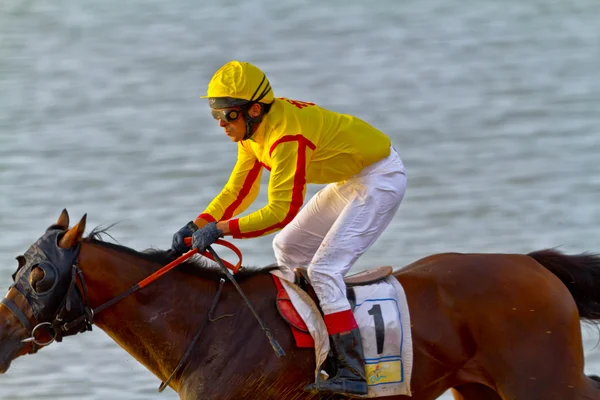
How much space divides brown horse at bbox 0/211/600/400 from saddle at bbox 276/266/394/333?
5 cm

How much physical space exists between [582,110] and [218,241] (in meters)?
6.81

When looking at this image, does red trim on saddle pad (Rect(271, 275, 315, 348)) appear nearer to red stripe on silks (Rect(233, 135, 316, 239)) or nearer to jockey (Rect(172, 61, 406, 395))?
jockey (Rect(172, 61, 406, 395))

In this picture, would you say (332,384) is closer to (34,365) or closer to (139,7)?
(34,365)

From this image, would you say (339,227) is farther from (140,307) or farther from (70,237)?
(70,237)

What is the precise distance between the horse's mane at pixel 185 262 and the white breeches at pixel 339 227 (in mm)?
176

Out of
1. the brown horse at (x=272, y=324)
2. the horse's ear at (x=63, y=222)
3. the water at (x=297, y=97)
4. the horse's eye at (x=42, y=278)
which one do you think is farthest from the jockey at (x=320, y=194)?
the water at (x=297, y=97)

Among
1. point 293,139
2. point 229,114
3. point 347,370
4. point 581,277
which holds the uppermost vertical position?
point 229,114

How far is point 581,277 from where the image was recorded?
14.1 ft

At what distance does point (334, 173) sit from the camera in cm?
428

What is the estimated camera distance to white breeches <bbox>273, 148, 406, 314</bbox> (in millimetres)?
4059

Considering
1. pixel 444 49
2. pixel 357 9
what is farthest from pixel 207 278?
pixel 357 9

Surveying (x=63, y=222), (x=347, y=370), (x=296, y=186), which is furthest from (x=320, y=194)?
(x=63, y=222)

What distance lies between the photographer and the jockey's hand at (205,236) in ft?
13.0

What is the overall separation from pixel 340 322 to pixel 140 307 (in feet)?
2.73
